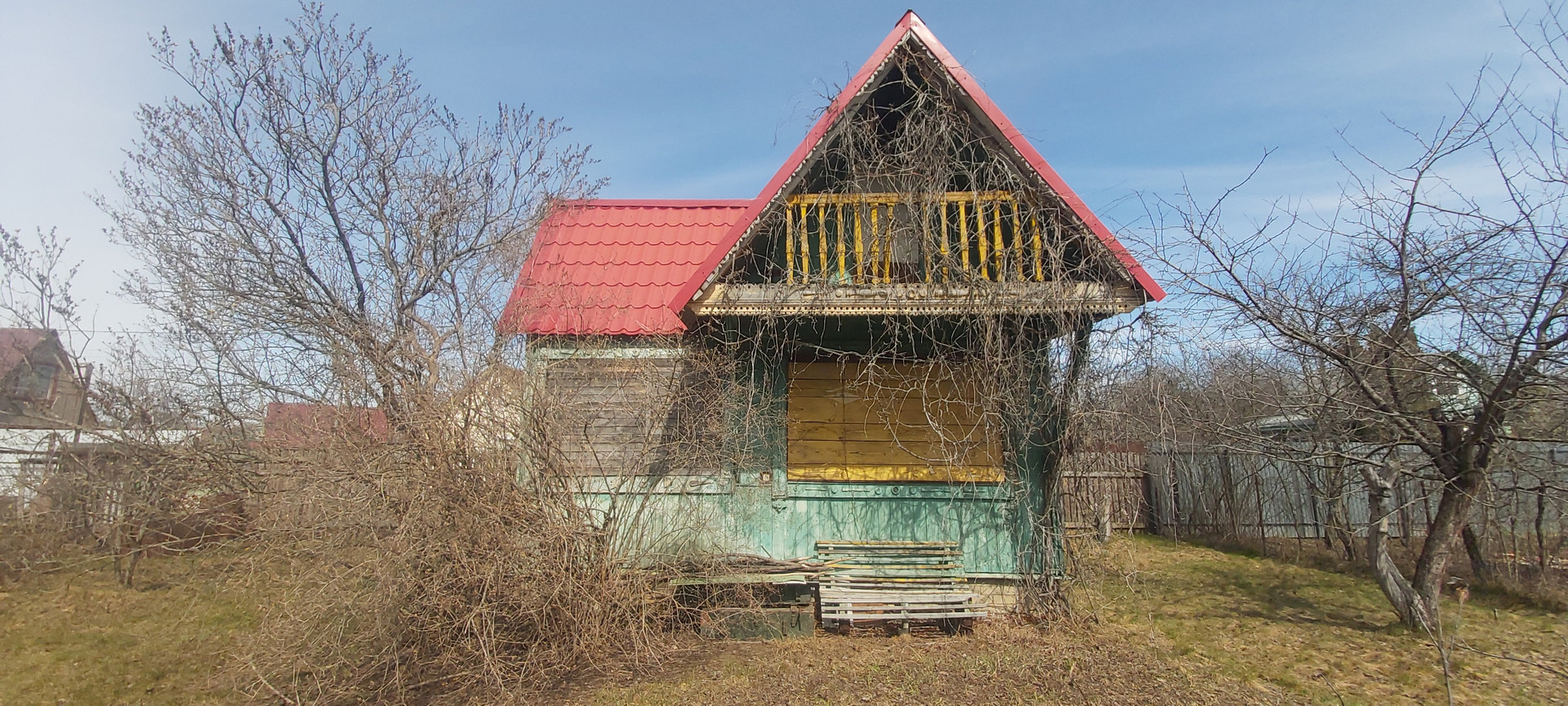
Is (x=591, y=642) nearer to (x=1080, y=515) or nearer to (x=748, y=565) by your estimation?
(x=748, y=565)

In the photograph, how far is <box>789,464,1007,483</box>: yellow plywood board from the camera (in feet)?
24.1

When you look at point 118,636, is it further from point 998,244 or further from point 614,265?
point 998,244

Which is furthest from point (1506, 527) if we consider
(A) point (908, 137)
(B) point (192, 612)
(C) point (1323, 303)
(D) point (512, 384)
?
(B) point (192, 612)

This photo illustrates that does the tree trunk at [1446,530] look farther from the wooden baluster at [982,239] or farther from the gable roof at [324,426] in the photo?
the gable roof at [324,426]

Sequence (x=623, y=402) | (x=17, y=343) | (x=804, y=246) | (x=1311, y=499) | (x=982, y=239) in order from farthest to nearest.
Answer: (x=17, y=343) < (x=1311, y=499) < (x=623, y=402) < (x=804, y=246) < (x=982, y=239)

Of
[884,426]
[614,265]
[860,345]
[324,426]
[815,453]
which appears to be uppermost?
[614,265]

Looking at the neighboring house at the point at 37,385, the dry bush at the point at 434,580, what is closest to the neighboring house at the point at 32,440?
the neighboring house at the point at 37,385

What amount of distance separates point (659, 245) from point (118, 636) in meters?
7.21

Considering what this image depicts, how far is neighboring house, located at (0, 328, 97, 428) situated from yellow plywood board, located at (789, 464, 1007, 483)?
9.50 meters

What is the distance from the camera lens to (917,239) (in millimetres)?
6777

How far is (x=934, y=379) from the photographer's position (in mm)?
7555

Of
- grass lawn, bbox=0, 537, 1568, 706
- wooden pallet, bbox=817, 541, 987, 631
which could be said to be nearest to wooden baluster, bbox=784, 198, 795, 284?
wooden pallet, bbox=817, 541, 987, 631

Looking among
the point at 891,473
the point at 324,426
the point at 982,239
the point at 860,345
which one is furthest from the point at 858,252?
the point at 324,426

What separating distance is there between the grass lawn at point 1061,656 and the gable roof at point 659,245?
9.63ft
